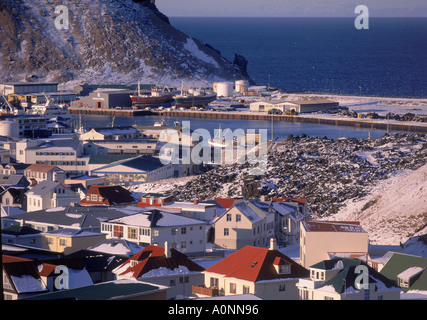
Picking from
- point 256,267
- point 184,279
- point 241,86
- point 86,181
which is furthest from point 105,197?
point 241,86

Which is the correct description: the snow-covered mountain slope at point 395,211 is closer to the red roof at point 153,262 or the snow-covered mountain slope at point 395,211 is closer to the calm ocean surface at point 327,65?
the red roof at point 153,262

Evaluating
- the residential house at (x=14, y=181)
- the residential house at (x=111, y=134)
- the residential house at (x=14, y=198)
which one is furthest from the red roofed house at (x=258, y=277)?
the residential house at (x=111, y=134)

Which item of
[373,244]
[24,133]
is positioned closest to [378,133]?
[24,133]

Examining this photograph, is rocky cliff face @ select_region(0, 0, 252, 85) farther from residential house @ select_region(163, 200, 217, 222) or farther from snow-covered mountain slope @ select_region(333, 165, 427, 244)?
residential house @ select_region(163, 200, 217, 222)

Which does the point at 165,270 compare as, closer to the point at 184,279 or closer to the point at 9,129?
the point at 184,279
